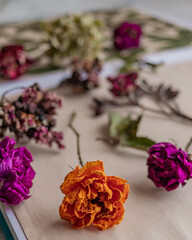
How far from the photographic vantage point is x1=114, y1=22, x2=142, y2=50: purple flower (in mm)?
950

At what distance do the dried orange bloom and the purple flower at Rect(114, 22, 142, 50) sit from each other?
58 cm

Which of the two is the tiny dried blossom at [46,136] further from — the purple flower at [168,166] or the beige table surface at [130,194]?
the purple flower at [168,166]

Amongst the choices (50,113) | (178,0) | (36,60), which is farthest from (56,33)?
(178,0)

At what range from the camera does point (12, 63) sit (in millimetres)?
810

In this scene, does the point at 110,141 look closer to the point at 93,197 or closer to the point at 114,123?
the point at 114,123

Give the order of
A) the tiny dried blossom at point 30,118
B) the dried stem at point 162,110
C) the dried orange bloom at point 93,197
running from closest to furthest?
the dried orange bloom at point 93,197 < the tiny dried blossom at point 30,118 < the dried stem at point 162,110

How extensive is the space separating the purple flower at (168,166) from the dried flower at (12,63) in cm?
43

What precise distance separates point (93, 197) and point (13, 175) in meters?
0.10

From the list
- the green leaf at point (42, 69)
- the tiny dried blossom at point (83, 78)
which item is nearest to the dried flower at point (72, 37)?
the green leaf at point (42, 69)

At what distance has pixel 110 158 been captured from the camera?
563mm

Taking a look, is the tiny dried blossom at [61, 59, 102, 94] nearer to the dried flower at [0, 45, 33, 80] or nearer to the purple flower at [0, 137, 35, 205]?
the dried flower at [0, 45, 33, 80]

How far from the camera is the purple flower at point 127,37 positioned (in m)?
0.95

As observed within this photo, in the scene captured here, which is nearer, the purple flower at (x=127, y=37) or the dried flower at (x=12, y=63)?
the dried flower at (x=12, y=63)

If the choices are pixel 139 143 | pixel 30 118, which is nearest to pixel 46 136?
pixel 30 118
